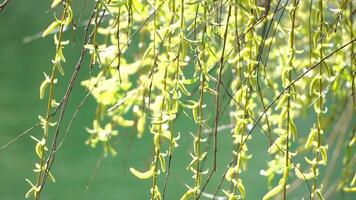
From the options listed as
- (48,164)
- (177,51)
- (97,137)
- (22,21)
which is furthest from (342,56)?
(22,21)

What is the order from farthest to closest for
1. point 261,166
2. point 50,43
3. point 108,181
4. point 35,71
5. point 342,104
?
1. point 50,43
2. point 35,71
3. point 261,166
4. point 108,181
5. point 342,104


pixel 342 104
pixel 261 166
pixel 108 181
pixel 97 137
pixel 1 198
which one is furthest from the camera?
pixel 261 166

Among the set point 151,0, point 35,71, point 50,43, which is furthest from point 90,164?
point 151,0

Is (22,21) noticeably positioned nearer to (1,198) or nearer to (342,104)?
(1,198)

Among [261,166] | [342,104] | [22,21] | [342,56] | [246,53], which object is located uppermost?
[246,53]

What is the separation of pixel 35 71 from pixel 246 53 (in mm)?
7360

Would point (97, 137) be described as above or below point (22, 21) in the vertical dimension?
above

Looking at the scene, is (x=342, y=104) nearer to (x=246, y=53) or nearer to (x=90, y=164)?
(x=246, y=53)

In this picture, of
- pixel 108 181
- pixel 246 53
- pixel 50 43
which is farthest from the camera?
pixel 50 43

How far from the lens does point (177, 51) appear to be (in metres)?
0.95

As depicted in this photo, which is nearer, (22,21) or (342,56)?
(342,56)

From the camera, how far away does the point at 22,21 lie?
8.70 m

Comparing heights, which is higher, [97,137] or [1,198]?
[97,137]

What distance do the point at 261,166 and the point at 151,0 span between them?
5.39m
